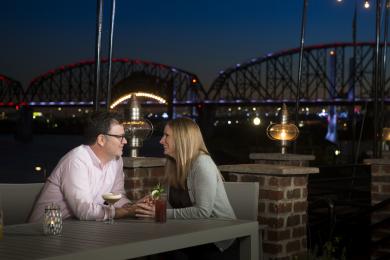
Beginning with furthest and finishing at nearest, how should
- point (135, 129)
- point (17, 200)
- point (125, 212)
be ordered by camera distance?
point (135, 129) → point (17, 200) → point (125, 212)

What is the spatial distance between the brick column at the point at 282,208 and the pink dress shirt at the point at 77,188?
5.41 ft

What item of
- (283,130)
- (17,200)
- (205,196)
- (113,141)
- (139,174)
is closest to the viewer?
(205,196)

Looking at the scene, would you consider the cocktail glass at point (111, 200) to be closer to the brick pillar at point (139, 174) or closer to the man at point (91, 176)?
the man at point (91, 176)

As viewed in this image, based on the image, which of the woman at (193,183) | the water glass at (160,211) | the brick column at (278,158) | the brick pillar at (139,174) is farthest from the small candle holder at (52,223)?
the brick column at (278,158)

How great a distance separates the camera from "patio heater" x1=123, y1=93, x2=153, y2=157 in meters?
6.52

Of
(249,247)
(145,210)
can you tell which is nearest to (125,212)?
(145,210)

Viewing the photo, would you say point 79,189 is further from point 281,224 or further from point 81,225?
point 281,224

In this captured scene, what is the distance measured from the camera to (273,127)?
26.9 feet

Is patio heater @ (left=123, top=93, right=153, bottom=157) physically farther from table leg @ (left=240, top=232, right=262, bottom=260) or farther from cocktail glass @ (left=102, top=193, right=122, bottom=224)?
table leg @ (left=240, top=232, right=262, bottom=260)

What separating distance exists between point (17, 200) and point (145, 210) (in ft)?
3.11

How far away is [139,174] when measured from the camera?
20.2ft

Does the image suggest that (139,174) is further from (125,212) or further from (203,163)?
(125,212)

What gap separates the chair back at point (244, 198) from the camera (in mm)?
5047

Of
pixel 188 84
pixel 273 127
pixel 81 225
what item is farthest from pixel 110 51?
pixel 188 84
